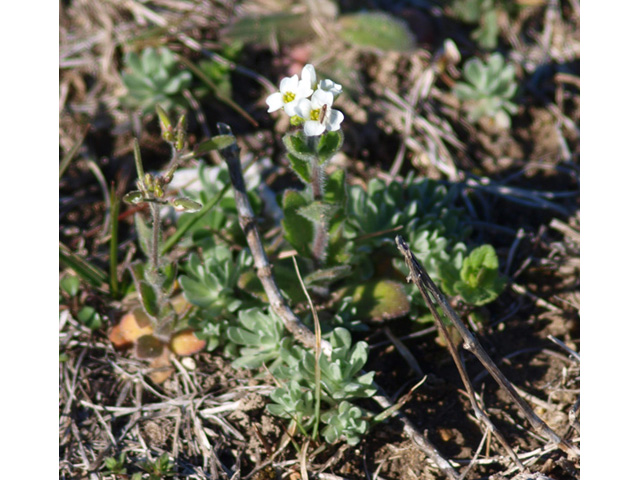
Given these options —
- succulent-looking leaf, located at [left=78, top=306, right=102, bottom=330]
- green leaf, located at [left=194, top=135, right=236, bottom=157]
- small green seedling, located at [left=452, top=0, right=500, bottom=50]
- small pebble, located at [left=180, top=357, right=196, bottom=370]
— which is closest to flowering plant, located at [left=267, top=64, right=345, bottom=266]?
green leaf, located at [left=194, top=135, right=236, bottom=157]

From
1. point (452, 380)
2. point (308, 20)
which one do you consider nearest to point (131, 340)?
point (452, 380)

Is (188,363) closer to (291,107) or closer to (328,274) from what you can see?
(328,274)

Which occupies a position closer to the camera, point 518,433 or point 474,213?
point 518,433

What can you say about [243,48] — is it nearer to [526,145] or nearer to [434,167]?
[434,167]

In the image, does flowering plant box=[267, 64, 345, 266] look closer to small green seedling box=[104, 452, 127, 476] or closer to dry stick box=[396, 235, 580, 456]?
dry stick box=[396, 235, 580, 456]

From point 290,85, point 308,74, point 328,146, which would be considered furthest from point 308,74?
point 328,146

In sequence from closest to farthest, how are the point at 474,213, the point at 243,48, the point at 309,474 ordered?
the point at 309,474 < the point at 474,213 < the point at 243,48

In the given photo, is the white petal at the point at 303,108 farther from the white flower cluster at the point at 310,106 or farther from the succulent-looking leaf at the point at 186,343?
the succulent-looking leaf at the point at 186,343
